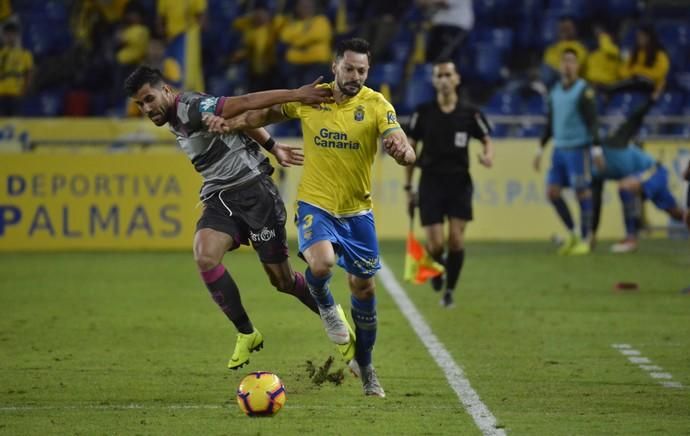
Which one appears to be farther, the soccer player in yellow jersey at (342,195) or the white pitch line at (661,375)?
the white pitch line at (661,375)

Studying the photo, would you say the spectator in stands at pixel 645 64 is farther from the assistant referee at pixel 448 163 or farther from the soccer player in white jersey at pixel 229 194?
the soccer player in white jersey at pixel 229 194

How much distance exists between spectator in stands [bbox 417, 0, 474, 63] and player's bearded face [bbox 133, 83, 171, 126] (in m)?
13.0

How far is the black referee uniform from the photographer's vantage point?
13.1 meters

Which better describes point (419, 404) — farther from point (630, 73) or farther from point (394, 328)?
point (630, 73)

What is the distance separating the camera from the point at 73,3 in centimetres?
2386

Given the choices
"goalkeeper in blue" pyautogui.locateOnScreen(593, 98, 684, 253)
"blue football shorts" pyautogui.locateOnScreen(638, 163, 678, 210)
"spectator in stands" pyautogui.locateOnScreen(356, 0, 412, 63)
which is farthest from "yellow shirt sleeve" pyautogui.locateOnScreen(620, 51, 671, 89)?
"spectator in stands" pyautogui.locateOnScreen(356, 0, 412, 63)

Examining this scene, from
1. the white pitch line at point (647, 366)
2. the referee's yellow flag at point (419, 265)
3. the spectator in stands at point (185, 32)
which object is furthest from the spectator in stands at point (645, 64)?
the white pitch line at point (647, 366)

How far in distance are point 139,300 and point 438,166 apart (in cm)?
321

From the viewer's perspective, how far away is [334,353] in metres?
10.4

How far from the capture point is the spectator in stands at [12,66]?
71.8 ft

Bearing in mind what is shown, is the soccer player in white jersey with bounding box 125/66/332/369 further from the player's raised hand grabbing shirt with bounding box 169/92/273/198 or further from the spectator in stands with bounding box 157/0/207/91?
the spectator in stands with bounding box 157/0/207/91

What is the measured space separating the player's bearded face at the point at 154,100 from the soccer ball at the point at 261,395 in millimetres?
1920

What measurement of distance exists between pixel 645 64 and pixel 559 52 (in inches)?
52.2

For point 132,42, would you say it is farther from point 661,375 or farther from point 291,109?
point 661,375
